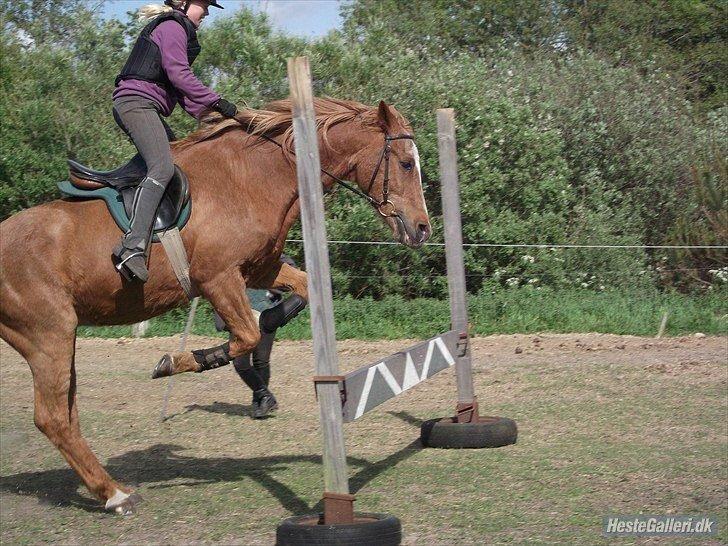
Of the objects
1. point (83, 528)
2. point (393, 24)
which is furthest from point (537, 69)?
point (83, 528)

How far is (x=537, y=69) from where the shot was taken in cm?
2136

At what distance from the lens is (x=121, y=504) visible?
5.88 meters

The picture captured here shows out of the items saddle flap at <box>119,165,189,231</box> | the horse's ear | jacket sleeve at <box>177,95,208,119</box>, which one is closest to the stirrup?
saddle flap at <box>119,165,189,231</box>

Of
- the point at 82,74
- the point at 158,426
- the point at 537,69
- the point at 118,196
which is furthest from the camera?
the point at 537,69

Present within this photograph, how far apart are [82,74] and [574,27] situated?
1906 cm

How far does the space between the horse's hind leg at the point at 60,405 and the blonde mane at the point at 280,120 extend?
Result: 159 centimetres

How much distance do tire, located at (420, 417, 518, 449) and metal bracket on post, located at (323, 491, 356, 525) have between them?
239 centimetres

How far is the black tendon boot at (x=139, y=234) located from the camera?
19.1ft

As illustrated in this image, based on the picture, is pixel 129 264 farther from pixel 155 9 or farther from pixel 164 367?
pixel 155 9

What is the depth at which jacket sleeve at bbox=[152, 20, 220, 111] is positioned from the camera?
6.05 meters

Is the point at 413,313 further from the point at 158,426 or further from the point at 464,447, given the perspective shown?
the point at 464,447

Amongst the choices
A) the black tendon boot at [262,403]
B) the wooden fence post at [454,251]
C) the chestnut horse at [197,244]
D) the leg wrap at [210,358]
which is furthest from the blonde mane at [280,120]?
the black tendon boot at [262,403]

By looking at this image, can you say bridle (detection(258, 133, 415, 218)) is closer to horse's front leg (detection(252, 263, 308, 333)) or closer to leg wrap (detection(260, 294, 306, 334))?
horse's front leg (detection(252, 263, 308, 333))

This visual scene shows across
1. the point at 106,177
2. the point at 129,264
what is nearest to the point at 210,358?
the point at 129,264
